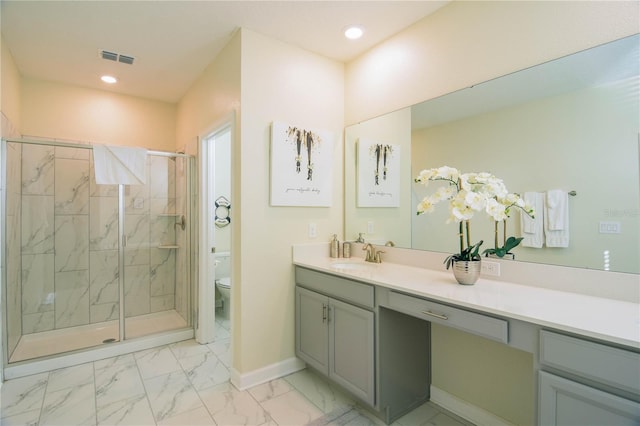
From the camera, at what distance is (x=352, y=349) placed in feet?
6.57

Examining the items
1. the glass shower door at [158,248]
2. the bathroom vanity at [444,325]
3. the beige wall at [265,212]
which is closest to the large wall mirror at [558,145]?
the bathroom vanity at [444,325]

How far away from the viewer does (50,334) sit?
10.5ft

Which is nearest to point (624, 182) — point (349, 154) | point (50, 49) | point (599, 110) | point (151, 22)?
point (599, 110)

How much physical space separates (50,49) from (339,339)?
3.25m

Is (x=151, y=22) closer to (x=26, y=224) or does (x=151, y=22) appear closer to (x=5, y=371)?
(x=26, y=224)

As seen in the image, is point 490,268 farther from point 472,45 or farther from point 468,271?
point 472,45

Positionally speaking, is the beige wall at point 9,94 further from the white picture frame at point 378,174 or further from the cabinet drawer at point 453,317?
the cabinet drawer at point 453,317

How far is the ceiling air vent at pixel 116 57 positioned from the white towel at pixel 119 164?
2.53ft

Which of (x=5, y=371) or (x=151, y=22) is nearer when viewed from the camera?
(x=151, y=22)

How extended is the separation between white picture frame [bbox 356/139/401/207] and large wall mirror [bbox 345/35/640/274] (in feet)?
0.69

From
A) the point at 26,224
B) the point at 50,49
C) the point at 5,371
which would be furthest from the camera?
the point at 26,224

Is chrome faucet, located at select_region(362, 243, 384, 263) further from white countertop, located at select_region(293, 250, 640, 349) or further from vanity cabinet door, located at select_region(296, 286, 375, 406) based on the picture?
vanity cabinet door, located at select_region(296, 286, 375, 406)

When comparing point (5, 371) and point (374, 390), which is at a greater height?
point (374, 390)

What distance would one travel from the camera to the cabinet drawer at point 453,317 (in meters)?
1.33
